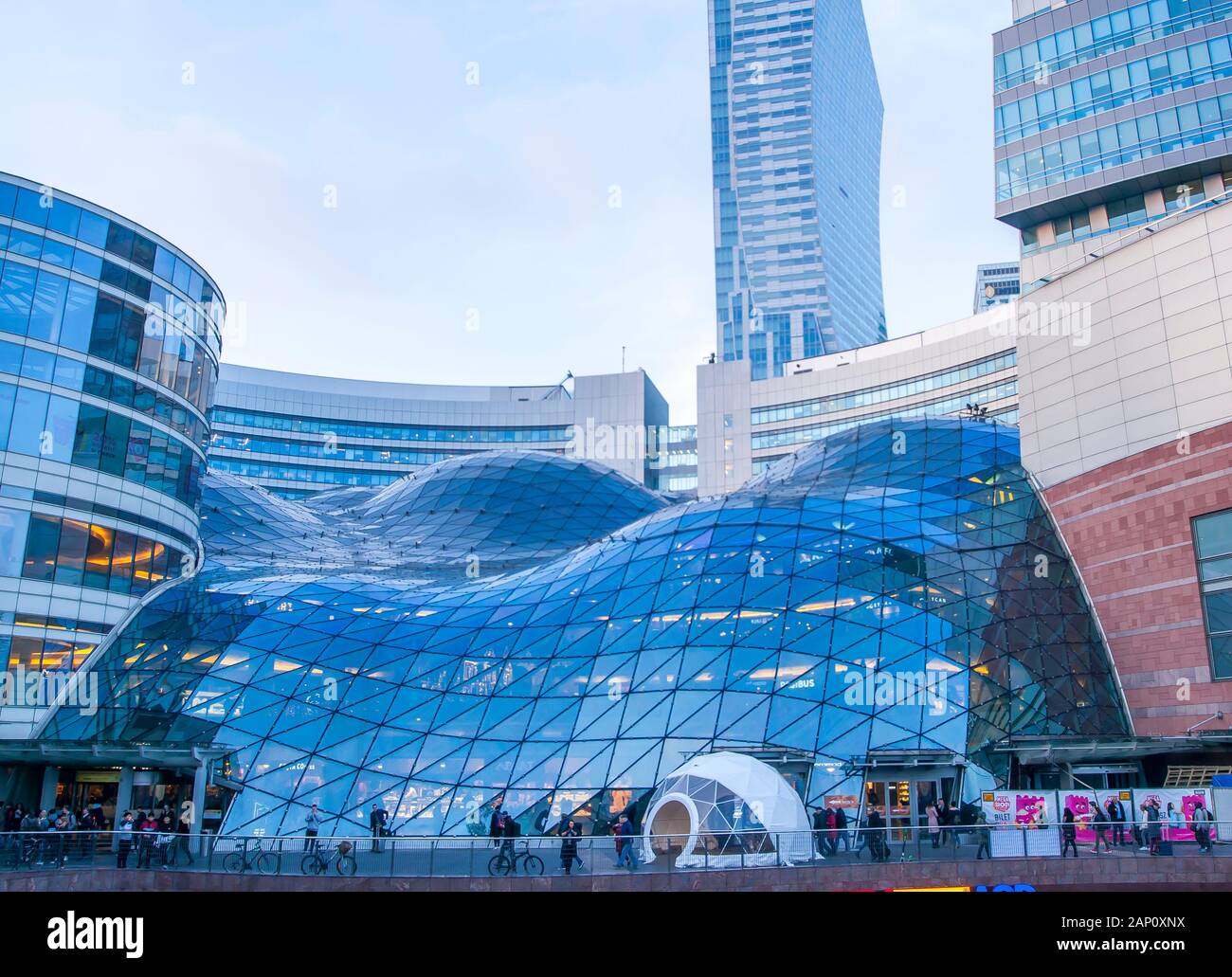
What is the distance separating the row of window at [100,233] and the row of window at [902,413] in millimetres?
72162

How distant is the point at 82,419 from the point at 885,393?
9897cm

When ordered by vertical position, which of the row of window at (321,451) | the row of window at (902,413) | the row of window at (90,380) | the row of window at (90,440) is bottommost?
the row of window at (90,440)

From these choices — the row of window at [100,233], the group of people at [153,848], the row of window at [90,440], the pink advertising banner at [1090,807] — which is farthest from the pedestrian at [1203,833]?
the row of window at [100,233]

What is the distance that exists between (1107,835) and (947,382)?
97151 millimetres

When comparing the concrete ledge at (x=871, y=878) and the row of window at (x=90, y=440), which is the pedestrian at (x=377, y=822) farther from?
the row of window at (x=90, y=440)

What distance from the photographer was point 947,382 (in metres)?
116

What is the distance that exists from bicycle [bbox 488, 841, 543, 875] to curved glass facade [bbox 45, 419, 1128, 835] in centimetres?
571

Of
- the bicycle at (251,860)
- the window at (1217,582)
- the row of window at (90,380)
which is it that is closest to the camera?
the bicycle at (251,860)

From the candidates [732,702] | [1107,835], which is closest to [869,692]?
[732,702]

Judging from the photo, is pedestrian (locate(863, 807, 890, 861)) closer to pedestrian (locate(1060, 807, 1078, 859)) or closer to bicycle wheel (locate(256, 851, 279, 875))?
pedestrian (locate(1060, 807, 1078, 859))

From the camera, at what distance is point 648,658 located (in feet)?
Result: 116

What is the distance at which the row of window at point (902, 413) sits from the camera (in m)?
110

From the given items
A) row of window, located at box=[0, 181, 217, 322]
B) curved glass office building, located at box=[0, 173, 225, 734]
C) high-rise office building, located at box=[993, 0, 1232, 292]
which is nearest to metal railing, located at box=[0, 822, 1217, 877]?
curved glass office building, located at box=[0, 173, 225, 734]

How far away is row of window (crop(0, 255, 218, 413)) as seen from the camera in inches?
1454
